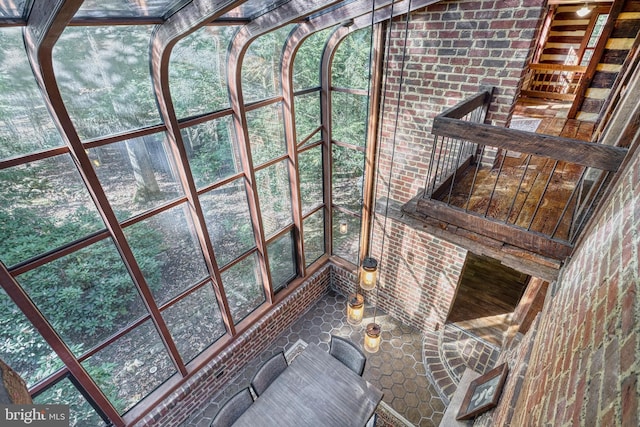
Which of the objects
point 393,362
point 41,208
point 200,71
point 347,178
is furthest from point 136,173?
point 393,362

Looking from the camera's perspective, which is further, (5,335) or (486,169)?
(486,169)

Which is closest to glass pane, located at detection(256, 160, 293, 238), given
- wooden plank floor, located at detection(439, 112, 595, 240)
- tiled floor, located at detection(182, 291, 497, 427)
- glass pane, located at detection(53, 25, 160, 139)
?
glass pane, located at detection(53, 25, 160, 139)

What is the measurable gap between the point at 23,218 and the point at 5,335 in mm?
973

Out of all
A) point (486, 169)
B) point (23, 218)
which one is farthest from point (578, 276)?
point (23, 218)

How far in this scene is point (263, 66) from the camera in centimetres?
361

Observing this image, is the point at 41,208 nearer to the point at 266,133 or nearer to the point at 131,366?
the point at 131,366

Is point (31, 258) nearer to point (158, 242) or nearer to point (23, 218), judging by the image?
point (23, 218)

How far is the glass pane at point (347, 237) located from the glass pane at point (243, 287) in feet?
5.20

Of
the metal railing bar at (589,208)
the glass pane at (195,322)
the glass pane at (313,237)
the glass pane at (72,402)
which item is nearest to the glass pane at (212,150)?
the glass pane at (195,322)

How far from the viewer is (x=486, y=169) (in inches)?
135

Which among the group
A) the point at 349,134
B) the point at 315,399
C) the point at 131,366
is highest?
the point at 349,134

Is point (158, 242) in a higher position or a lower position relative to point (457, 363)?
higher

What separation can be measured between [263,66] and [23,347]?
3.54 m

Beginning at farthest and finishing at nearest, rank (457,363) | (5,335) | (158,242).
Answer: (457,363) < (158,242) < (5,335)
